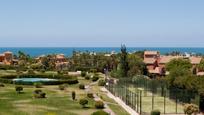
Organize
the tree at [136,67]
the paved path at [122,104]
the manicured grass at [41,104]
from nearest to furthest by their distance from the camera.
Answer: the manicured grass at [41,104]
the paved path at [122,104]
the tree at [136,67]

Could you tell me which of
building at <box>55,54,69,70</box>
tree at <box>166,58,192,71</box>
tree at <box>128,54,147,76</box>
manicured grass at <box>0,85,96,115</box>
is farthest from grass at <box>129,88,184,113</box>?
building at <box>55,54,69,70</box>

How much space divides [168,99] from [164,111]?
780 cm

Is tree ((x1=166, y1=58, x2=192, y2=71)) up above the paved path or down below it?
above

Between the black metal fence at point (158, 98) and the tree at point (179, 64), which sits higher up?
the tree at point (179, 64)

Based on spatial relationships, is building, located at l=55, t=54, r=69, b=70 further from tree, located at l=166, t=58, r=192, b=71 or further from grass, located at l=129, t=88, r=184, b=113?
grass, located at l=129, t=88, r=184, b=113

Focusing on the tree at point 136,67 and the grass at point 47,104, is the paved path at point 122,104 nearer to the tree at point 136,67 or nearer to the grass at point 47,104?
the grass at point 47,104

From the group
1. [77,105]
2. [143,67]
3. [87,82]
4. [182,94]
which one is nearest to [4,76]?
[87,82]

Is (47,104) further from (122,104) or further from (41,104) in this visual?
(122,104)

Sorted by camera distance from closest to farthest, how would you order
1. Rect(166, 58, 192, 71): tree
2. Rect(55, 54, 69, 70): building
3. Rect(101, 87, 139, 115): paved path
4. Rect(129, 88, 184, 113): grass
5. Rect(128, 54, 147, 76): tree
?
1. Rect(101, 87, 139, 115): paved path
2. Rect(129, 88, 184, 113): grass
3. Rect(166, 58, 192, 71): tree
4. Rect(128, 54, 147, 76): tree
5. Rect(55, 54, 69, 70): building

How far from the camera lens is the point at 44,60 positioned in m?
123

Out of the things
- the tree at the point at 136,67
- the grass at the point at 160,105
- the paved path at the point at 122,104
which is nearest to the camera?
the paved path at the point at 122,104

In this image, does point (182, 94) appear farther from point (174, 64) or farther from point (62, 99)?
point (174, 64)

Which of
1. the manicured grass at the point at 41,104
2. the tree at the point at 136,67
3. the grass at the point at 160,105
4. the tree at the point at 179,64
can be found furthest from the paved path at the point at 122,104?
the tree at the point at 136,67

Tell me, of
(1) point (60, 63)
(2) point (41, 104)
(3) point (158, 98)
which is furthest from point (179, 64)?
(1) point (60, 63)
